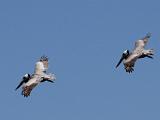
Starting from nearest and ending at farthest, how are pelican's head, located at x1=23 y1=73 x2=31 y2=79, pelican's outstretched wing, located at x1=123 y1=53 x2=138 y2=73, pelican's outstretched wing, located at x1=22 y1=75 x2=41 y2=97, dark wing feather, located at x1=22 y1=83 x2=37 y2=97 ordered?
dark wing feather, located at x1=22 y1=83 x2=37 y2=97, pelican's outstretched wing, located at x1=22 y1=75 x2=41 y2=97, pelican's head, located at x1=23 y1=73 x2=31 y2=79, pelican's outstretched wing, located at x1=123 y1=53 x2=138 y2=73

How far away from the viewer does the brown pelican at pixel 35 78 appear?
11571 cm

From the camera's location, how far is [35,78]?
11875 cm

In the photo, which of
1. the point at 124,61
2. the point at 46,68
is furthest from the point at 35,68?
the point at 124,61

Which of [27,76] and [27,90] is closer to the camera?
[27,90]

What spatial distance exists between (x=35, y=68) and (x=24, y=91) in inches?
333

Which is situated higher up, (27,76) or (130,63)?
(130,63)

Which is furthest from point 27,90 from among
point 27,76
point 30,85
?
point 27,76

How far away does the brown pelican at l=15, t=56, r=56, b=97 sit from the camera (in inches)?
4555

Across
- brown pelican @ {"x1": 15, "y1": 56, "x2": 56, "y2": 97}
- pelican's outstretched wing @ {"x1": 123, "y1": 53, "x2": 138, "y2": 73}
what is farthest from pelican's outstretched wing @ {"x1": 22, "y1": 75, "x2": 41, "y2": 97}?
pelican's outstretched wing @ {"x1": 123, "y1": 53, "x2": 138, "y2": 73}

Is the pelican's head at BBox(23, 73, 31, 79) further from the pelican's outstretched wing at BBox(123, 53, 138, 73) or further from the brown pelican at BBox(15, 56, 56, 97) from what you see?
the pelican's outstretched wing at BBox(123, 53, 138, 73)

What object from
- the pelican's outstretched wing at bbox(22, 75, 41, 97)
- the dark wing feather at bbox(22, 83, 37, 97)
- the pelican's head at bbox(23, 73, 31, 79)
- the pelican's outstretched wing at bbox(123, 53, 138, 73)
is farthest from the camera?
the pelican's outstretched wing at bbox(123, 53, 138, 73)

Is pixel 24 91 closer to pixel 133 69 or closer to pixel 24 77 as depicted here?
pixel 24 77

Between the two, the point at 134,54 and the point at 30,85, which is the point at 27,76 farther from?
the point at 134,54

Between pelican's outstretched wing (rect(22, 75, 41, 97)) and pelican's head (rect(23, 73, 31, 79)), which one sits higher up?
pelican's head (rect(23, 73, 31, 79))
